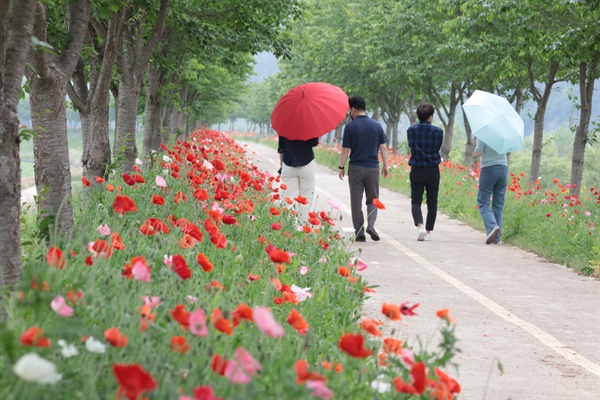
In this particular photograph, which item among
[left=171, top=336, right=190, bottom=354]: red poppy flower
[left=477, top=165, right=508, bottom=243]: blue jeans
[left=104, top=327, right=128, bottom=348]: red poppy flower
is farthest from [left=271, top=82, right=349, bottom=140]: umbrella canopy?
[left=104, top=327, right=128, bottom=348]: red poppy flower

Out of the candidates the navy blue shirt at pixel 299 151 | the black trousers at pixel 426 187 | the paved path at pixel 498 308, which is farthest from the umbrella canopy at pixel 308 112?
the black trousers at pixel 426 187

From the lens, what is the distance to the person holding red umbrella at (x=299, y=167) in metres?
10.1

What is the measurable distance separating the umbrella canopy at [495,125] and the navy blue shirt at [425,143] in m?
0.53

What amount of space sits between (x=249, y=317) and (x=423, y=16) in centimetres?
2212

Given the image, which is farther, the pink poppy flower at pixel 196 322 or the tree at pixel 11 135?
the tree at pixel 11 135

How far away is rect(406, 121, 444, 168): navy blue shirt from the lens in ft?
38.7

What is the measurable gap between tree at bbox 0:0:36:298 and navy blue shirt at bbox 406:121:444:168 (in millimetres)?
8351

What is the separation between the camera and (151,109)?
17406mm

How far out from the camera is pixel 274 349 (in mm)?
3455

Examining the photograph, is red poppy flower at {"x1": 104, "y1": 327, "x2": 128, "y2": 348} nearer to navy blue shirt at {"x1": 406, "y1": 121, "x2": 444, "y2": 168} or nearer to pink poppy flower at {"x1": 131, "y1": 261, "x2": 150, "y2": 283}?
pink poppy flower at {"x1": 131, "y1": 261, "x2": 150, "y2": 283}

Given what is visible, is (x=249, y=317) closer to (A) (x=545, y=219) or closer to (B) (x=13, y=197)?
(B) (x=13, y=197)

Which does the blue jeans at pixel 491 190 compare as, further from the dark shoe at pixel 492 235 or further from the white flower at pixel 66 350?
the white flower at pixel 66 350

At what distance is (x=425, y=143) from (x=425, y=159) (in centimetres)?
25

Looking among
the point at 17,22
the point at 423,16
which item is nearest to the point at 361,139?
the point at 17,22
